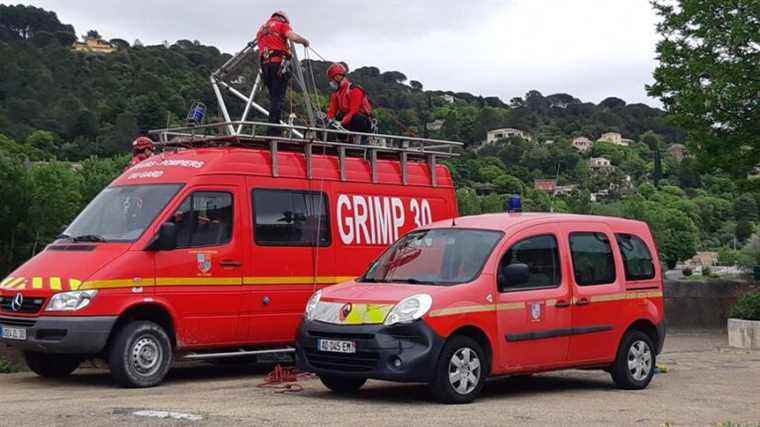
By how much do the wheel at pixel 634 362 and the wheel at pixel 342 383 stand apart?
2797 mm

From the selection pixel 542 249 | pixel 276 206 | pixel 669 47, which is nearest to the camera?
pixel 542 249

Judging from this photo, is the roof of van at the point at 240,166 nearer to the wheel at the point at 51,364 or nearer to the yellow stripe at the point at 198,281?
the yellow stripe at the point at 198,281

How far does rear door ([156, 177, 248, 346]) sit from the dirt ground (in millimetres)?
620

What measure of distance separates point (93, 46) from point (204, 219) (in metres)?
99.9

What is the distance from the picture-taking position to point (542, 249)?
11.4m

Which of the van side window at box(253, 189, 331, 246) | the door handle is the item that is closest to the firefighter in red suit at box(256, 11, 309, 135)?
the van side window at box(253, 189, 331, 246)

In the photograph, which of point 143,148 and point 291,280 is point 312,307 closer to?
point 291,280

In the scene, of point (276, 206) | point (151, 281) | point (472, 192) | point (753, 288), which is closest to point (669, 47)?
point (753, 288)

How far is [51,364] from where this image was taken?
42.1 ft

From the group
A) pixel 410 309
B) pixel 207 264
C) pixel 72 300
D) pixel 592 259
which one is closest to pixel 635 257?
pixel 592 259

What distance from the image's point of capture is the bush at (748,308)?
1973 cm

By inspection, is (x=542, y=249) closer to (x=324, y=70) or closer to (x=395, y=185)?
(x=395, y=185)

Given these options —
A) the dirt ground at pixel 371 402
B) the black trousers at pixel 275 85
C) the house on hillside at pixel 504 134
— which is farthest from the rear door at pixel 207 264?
the house on hillside at pixel 504 134

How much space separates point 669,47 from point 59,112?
181 feet
